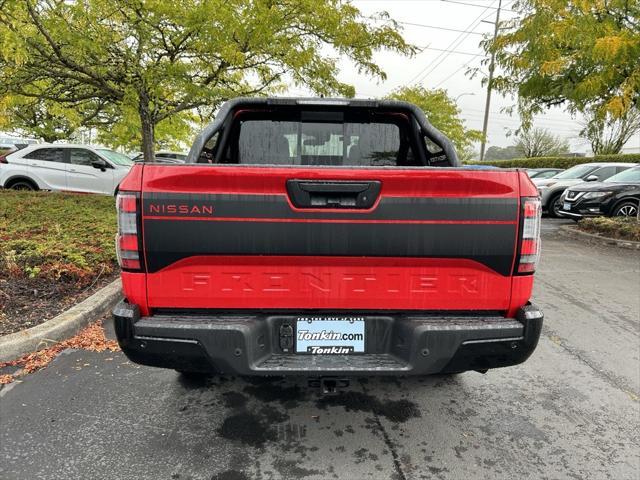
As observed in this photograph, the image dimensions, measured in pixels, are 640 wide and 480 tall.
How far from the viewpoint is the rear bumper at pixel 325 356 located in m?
2.17

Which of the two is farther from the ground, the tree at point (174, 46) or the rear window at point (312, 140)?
the tree at point (174, 46)

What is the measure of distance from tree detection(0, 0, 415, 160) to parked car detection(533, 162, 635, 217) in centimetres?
739

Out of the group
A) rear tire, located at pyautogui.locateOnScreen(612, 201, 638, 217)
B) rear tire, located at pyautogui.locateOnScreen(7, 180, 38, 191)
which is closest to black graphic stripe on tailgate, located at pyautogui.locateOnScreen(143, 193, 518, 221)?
rear tire, located at pyautogui.locateOnScreen(612, 201, 638, 217)

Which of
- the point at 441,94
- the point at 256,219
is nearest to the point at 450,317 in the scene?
the point at 256,219

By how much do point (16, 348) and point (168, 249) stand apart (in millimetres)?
2228

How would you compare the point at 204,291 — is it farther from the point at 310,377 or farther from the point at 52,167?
the point at 52,167

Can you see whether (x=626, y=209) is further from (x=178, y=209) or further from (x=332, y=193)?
(x=178, y=209)

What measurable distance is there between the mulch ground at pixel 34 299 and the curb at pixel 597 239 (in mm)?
9625

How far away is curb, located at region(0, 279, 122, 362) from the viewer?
3.46m

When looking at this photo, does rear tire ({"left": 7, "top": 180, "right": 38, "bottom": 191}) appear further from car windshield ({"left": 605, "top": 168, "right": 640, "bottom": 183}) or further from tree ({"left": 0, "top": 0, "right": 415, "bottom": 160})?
car windshield ({"left": 605, "top": 168, "right": 640, "bottom": 183})

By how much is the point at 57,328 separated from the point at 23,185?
10288 mm

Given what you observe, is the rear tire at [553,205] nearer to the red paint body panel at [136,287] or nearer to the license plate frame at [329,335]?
the license plate frame at [329,335]

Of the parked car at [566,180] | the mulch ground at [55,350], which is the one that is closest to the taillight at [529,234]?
the mulch ground at [55,350]

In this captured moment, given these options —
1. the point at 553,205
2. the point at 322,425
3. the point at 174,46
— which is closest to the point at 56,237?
the point at 174,46
